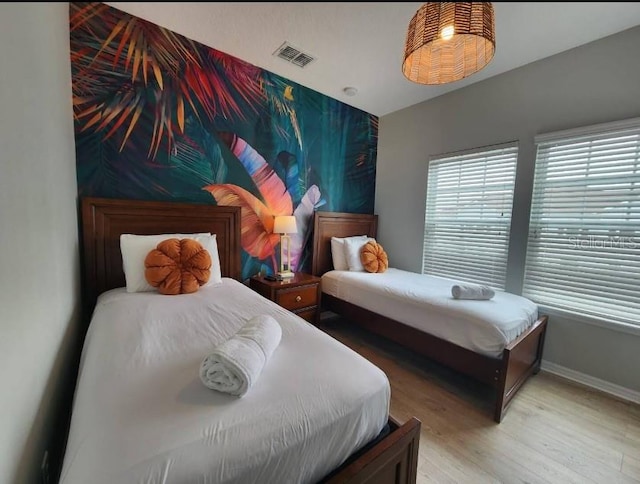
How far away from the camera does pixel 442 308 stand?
1.97m

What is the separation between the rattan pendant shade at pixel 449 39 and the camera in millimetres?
1260

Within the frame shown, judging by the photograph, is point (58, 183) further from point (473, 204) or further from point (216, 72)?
point (473, 204)

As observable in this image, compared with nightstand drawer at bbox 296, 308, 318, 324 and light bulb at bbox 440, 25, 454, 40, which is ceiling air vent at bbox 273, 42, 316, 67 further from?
nightstand drawer at bbox 296, 308, 318, 324

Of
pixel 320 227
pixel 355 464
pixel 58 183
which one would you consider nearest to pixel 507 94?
pixel 320 227

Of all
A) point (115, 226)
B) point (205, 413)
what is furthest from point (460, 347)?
point (115, 226)

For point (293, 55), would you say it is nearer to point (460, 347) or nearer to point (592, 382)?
point (460, 347)

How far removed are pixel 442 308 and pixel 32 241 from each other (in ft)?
7.51

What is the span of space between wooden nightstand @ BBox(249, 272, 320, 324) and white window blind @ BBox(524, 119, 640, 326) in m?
2.02

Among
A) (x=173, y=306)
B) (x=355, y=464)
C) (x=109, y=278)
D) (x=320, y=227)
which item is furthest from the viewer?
(x=320, y=227)

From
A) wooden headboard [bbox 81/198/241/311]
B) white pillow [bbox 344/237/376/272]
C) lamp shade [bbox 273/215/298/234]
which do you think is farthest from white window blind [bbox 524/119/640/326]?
wooden headboard [bbox 81/198/241/311]

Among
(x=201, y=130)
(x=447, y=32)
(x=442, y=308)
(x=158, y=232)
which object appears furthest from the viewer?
(x=201, y=130)

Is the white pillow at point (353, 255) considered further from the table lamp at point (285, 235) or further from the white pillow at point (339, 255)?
the table lamp at point (285, 235)

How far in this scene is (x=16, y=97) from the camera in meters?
0.87

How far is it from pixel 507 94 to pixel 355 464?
10.5 ft
